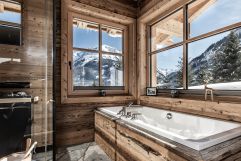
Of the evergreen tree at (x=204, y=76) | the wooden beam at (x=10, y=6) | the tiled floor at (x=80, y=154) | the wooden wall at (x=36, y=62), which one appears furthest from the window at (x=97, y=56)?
the evergreen tree at (x=204, y=76)

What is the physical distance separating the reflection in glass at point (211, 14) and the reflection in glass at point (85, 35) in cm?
163

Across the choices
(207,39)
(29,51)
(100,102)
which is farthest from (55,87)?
(207,39)

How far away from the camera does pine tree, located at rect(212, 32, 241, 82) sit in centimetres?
183

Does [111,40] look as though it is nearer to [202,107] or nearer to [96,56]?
[96,56]

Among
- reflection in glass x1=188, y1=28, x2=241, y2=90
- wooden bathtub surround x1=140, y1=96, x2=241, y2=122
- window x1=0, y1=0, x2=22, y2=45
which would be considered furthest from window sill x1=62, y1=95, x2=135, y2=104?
reflection in glass x1=188, y1=28, x2=241, y2=90

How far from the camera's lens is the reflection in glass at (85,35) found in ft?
9.20

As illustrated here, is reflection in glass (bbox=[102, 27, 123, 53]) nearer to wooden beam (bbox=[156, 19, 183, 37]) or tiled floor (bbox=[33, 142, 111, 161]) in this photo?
wooden beam (bbox=[156, 19, 183, 37])

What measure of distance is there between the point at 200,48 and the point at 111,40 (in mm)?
1623

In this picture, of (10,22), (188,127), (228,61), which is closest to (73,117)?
(10,22)

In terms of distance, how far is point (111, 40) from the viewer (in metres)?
3.15

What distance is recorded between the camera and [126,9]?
3.15 metres

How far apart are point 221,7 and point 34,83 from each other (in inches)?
104

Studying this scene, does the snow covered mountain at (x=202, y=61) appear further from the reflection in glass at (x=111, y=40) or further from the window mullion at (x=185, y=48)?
the reflection in glass at (x=111, y=40)

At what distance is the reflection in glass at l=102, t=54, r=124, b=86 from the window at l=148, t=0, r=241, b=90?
2.25ft
